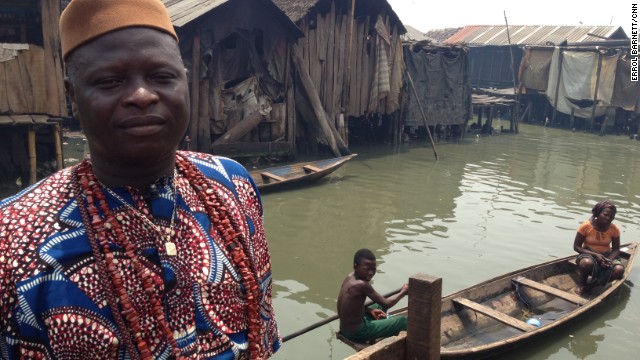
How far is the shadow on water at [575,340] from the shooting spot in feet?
17.4

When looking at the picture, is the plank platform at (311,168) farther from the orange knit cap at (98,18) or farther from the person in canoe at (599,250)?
the orange knit cap at (98,18)

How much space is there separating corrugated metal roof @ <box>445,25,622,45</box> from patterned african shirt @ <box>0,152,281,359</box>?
26.6 metres

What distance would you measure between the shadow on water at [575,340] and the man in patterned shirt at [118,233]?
4367 millimetres

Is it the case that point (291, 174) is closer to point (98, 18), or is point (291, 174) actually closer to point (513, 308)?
point (513, 308)

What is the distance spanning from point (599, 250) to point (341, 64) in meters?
9.07

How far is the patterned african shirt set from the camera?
3.57ft

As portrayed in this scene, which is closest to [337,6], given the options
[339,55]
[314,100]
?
[339,55]

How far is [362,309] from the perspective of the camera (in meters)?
4.65

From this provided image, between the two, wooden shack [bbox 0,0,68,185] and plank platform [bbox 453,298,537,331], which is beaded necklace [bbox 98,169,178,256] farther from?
wooden shack [bbox 0,0,68,185]

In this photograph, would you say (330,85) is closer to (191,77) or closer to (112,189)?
(191,77)

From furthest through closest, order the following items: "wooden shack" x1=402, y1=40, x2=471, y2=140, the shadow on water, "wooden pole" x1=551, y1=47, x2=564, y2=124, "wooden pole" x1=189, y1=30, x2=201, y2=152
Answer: "wooden pole" x1=551, y1=47, x2=564, y2=124
"wooden shack" x1=402, y1=40, x2=471, y2=140
"wooden pole" x1=189, y1=30, x2=201, y2=152
the shadow on water

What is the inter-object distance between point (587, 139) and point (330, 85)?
12.6 metres

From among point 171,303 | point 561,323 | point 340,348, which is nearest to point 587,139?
point 561,323

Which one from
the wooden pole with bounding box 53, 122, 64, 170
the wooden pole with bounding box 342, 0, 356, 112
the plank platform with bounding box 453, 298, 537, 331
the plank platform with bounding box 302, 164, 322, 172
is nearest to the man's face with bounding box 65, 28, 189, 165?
the plank platform with bounding box 453, 298, 537, 331
